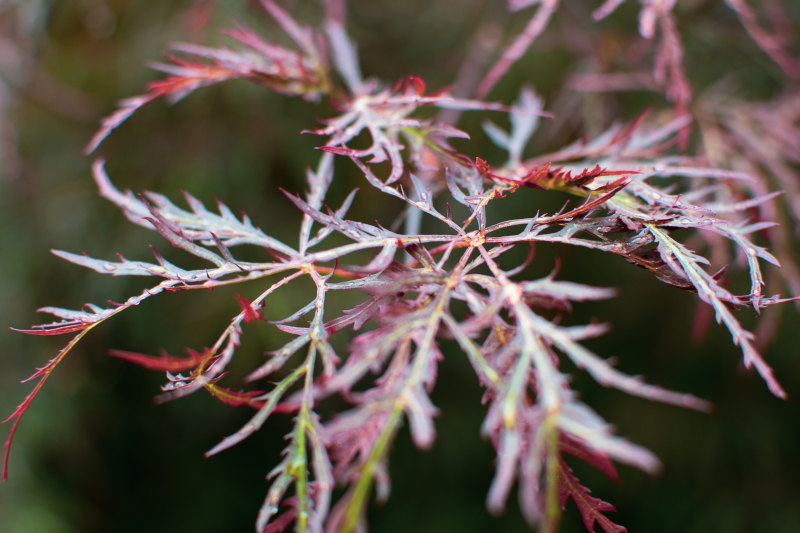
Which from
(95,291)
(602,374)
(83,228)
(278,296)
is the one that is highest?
(602,374)

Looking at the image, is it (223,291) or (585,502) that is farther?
(223,291)

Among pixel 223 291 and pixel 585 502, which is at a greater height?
pixel 585 502

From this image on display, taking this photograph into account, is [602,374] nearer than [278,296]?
Yes

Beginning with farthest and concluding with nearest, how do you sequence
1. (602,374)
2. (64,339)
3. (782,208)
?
(64,339), (782,208), (602,374)

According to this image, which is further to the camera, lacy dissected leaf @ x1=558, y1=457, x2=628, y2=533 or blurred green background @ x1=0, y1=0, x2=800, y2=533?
blurred green background @ x1=0, y1=0, x2=800, y2=533

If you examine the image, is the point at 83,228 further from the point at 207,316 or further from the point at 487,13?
the point at 487,13

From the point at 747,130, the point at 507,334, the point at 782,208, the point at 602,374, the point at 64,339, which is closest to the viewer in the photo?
the point at 602,374

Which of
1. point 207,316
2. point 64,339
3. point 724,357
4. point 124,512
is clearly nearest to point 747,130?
point 724,357

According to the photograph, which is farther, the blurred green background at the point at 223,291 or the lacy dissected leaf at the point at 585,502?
the blurred green background at the point at 223,291
